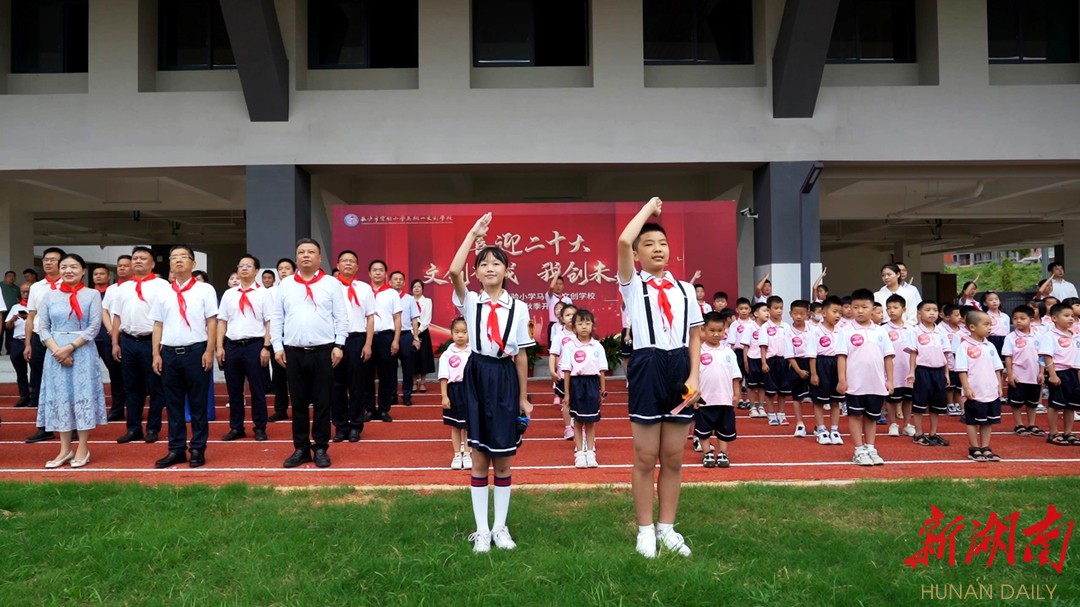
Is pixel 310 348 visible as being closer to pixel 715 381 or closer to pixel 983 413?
pixel 715 381

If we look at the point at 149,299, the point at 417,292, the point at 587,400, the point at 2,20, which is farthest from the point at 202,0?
the point at 587,400

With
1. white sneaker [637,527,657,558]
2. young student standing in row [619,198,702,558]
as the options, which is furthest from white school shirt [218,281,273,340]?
white sneaker [637,527,657,558]

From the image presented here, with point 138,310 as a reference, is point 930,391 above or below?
below

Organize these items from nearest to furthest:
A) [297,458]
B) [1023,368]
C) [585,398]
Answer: [297,458], [585,398], [1023,368]

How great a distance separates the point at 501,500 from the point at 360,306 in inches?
148

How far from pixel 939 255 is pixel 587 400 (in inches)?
1210

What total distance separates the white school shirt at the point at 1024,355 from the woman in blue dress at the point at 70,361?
30.1 ft

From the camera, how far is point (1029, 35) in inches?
483

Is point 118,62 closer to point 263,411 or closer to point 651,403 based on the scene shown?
point 263,411

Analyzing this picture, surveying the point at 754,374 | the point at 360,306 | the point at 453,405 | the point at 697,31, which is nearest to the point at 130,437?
the point at 360,306

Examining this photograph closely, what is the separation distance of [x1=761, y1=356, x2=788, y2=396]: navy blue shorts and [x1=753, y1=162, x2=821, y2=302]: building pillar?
11.2ft

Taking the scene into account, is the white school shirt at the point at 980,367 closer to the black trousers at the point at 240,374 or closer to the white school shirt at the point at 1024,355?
the white school shirt at the point at 1024,355

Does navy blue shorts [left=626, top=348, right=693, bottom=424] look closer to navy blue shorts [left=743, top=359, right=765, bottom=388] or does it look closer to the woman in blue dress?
the woman in blue dress

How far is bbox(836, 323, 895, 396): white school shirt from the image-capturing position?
250 inches
